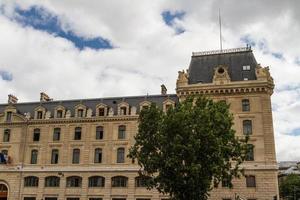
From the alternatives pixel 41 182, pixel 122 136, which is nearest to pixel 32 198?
pixel 41 182

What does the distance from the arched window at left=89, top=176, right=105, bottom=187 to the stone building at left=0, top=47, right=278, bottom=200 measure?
147mm

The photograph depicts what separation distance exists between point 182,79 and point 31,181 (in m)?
28.4

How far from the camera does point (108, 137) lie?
185ft

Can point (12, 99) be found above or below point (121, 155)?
above

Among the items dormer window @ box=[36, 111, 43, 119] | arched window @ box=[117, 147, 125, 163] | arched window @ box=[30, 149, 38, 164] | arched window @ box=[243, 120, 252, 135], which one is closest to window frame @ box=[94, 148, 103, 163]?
arched window @ box=[117, 147, 125, 163]

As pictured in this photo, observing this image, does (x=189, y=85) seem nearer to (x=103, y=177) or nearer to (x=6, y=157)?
(x=103, y=177)

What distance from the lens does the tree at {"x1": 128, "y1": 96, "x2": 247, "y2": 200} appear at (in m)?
33.5

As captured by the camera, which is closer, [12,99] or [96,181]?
[96,181]

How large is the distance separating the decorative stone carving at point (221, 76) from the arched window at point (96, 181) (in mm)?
22139

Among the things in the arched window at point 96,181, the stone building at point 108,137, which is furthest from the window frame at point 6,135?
the arched window at point 96,181

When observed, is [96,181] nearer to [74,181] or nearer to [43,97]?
[74,181]

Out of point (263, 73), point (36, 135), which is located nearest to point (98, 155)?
point (36, 135)

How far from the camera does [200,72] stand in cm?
5647

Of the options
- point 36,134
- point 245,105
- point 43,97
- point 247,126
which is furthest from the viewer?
point 43,97
